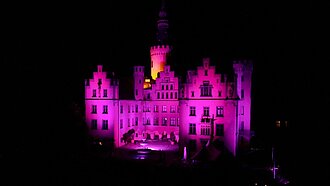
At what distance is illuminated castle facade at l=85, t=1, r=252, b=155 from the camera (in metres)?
30.4

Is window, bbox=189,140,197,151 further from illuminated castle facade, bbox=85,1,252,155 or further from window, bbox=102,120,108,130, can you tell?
window, bbox=102,120,108,130

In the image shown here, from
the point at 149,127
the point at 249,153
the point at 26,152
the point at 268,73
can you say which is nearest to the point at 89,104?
the point at 149,127

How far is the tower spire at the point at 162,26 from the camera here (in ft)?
140

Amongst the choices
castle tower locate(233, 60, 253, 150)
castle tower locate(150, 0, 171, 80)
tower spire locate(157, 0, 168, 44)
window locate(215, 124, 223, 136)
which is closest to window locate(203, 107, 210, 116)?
window locate(215, 124, 223, 136)

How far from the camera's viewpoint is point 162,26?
43156 millimetres

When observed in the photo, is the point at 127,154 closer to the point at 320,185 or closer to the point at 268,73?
the point at 320,185

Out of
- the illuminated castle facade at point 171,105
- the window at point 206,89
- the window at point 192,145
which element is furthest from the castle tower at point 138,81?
the window at point 192,145

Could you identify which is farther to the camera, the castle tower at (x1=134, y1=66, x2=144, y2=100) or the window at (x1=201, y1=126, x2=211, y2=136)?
the castle tower at (x1=134, y1=66, x2=144, y2=100)

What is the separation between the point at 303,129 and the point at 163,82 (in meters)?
25.6

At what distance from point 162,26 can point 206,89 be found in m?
16.6

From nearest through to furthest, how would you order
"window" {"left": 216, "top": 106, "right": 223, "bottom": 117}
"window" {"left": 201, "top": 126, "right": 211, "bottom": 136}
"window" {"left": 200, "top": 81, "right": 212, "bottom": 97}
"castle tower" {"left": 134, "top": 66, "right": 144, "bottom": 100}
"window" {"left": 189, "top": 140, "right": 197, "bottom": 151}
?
"window" {"left": 216, "top": 106, "right": 223, "bottom": 117} → "window" {"left": 201, "top": 126, "right": 211, "bottom": 136} → "window" {"left": 200, "top": 81, "right": 212, "bottom": 97} → "window" {"left": 189, "top": 140, "right": 197, "bottom": 151} → "castle tower" {"left": 134, "top": 66, "right": 144, "bottom": 100}

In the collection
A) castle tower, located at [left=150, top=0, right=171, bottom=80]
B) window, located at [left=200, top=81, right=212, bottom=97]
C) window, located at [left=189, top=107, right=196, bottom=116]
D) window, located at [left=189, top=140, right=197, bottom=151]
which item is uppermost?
castle tower, located at [left=150, top=0, right=171, bottom=80]

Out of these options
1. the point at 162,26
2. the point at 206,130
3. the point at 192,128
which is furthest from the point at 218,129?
the point at 162,26

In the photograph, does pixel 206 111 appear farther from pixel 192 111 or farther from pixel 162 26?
pixel 162 26
